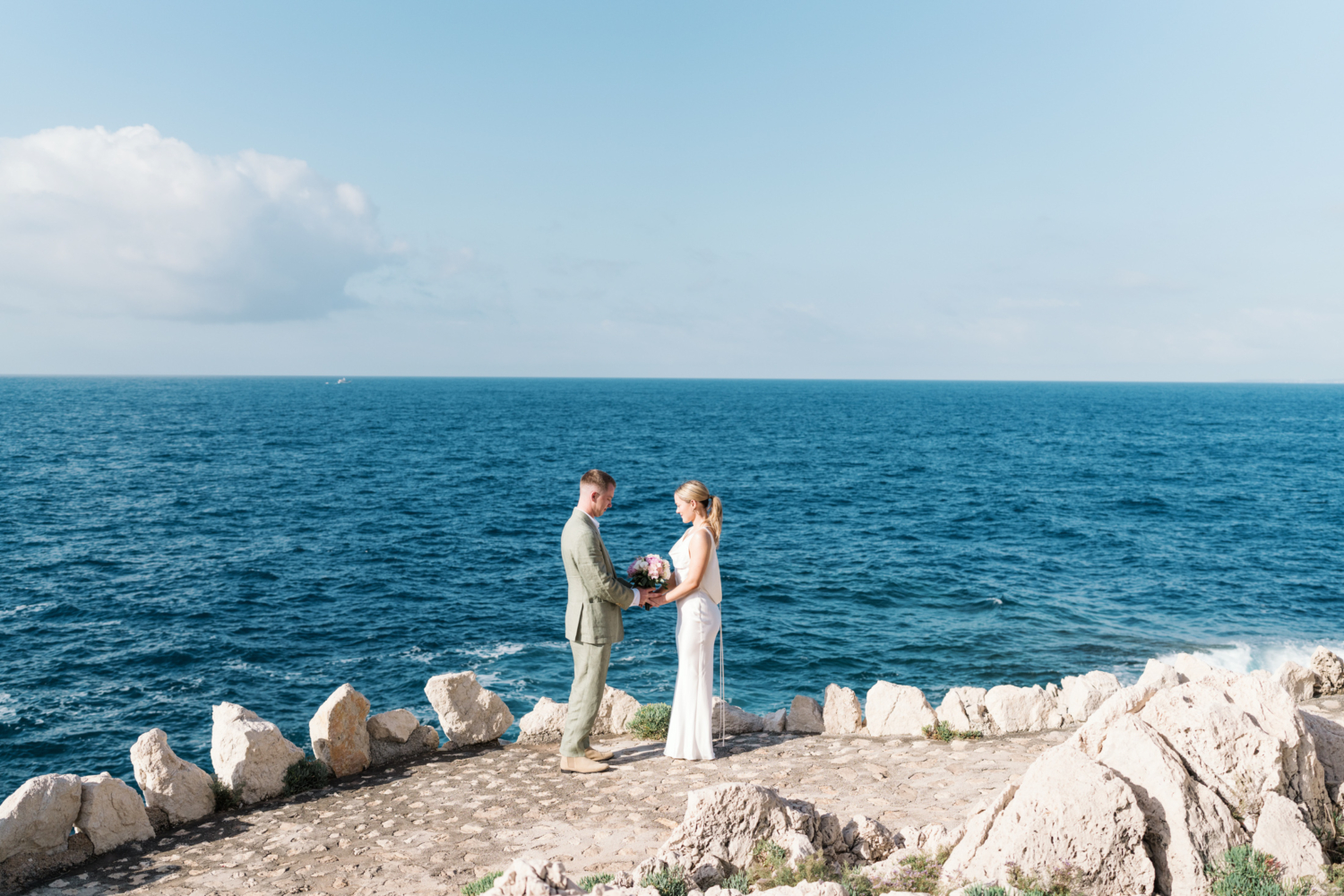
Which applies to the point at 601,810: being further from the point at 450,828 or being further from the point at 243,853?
the point at 243,853

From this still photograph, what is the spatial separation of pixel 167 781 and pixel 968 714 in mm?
9489

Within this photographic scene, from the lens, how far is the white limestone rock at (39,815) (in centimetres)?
770

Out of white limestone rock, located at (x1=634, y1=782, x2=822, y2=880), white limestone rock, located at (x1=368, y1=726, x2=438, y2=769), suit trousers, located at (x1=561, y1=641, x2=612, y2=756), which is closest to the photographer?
white limestone rock, located at (x1=634, y1=782, x2=822, y2=880)

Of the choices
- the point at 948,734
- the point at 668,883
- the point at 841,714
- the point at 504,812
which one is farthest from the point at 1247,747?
the point at 504,812

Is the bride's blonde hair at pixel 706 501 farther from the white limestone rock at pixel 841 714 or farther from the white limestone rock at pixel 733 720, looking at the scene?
the white limestone rock at pixel 841 714

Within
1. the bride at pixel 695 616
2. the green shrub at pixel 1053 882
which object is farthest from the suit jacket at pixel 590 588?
the green shrub at pixel 1053 882

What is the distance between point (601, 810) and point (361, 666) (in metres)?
17.7

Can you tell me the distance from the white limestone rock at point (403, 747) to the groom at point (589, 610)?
2131 millimetres

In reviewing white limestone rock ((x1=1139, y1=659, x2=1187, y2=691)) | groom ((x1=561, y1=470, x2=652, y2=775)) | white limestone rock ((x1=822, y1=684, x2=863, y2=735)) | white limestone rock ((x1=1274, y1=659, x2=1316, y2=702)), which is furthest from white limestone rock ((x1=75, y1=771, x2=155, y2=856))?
white limestone rock ((x1=1274, y1=659, x2=1316, y2=702))

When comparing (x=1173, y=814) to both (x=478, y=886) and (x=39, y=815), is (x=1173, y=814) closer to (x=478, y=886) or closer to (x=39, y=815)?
(x=478, y=886)

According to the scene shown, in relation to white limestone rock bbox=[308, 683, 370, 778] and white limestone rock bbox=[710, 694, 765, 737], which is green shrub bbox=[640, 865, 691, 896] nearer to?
white limestone rock bbox=[710, 694, 765, 737]

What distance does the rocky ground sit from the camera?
7.50 m

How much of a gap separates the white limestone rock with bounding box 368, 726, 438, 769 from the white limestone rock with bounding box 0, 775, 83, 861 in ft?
10.1

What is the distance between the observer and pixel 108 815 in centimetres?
821
